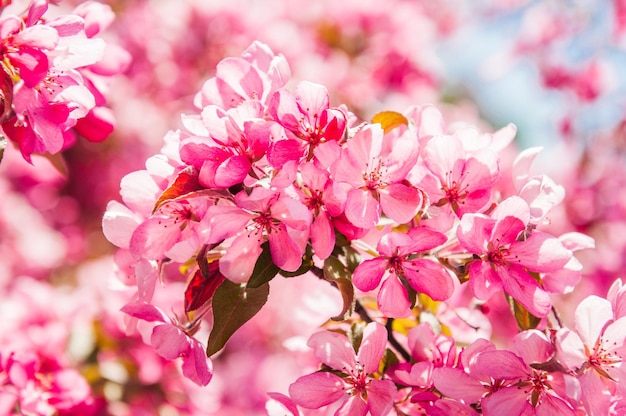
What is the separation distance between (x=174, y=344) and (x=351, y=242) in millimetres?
306

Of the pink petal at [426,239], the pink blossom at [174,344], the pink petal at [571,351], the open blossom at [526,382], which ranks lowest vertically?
the pink blossom at [174,344]

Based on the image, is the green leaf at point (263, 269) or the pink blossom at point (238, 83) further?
the pink blossom at point (238, 83)

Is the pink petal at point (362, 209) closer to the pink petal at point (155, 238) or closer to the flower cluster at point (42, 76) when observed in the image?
the pink petal at point (155, 238)

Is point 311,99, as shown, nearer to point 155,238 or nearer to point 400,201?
point 400,201

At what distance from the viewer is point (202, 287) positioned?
1.05 metres

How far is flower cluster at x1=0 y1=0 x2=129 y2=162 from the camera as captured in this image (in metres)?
0.95

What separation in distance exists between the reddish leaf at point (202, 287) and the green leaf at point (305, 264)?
0.12 metres

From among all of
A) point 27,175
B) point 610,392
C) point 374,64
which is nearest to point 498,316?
point 374,64

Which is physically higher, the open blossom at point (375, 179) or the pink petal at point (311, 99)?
the pink petal at point (311, 99)

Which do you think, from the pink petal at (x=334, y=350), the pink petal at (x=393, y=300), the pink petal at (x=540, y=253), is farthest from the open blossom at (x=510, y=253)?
the pink petal at (x=334, y=350)

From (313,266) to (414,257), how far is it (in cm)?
16

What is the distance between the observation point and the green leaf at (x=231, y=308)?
975 millimetres

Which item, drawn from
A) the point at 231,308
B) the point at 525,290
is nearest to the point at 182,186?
the point at 231,308

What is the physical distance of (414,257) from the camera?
1.05m
